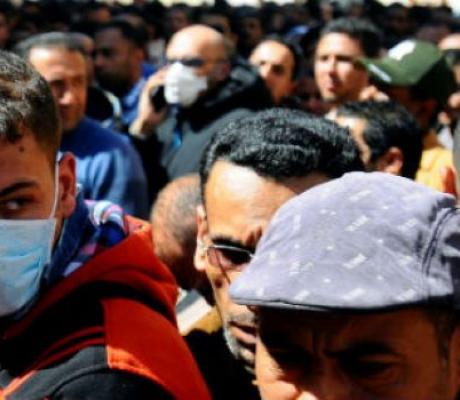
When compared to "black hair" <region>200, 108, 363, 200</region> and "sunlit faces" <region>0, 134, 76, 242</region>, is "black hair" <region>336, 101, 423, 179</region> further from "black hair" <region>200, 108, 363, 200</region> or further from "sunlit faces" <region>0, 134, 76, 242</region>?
"sunlit faces" <region>0, 134, 76, 242</region>

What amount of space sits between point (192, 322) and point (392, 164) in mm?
1197

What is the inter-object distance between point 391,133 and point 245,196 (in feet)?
5.25

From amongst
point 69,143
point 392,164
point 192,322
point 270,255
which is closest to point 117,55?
point 69,143

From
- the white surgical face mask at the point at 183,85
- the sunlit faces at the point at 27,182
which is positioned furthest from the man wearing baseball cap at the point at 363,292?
the white surgical face mask at the point at 183,85

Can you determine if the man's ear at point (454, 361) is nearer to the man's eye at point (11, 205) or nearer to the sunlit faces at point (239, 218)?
the sunlit faces at point (239, 218)

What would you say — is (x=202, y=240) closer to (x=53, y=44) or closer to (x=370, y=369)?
(x=370, y=369)

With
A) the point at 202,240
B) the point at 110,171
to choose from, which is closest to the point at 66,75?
the point at 110,171

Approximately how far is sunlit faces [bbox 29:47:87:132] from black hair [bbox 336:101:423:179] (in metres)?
1.30

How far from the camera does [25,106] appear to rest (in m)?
1.86

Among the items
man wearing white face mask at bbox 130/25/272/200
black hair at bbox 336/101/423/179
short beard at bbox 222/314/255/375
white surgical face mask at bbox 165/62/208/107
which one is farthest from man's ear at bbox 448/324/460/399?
white surgical face mask at bbox 165/62/208/107

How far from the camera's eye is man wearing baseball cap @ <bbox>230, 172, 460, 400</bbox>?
1.21 m

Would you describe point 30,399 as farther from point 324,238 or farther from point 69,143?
point 69,143

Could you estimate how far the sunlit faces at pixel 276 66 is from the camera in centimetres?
712

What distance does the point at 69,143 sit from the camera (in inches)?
168
